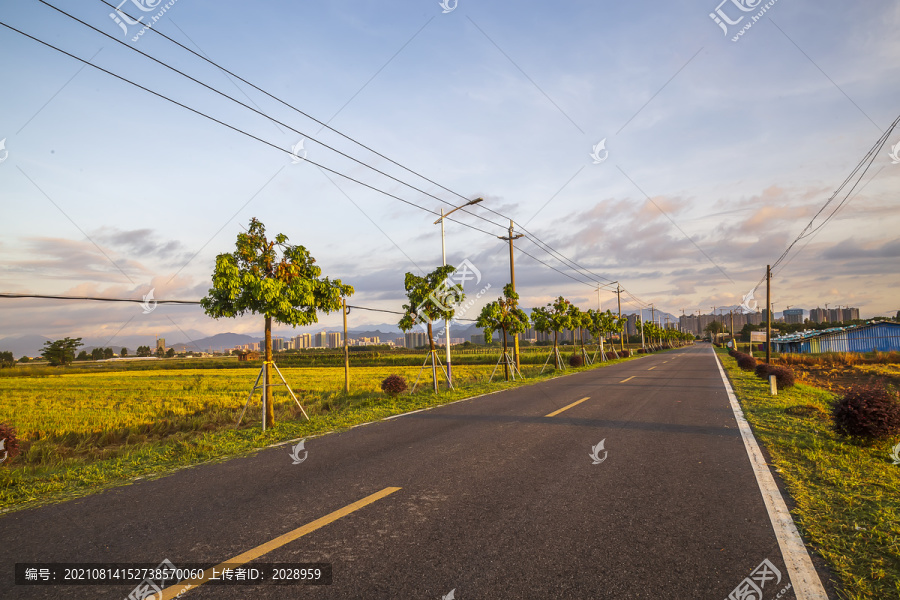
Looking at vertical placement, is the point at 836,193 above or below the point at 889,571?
above

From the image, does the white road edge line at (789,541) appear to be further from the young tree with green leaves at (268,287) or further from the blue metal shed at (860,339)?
the blue metal shed at (860,339)

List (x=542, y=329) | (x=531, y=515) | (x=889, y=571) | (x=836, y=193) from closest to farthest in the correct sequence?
(x=889, y=571) < (x=531, y=515) < (x=836, y=193) < (x=542, y=329)

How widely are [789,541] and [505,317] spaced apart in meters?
19.2

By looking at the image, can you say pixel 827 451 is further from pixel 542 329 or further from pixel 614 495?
pixel 542 329

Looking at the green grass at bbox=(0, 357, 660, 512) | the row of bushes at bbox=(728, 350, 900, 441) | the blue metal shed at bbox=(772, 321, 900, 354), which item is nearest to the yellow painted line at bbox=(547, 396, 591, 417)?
the green grass at bbox=(0, 357, 660, 512)

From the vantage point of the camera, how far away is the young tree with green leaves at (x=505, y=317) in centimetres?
2231

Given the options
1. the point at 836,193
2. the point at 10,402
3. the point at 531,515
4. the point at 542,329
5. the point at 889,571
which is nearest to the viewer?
the point at 889,571

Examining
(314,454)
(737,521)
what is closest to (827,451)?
(737,521)

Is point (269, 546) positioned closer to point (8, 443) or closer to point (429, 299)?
point (8, 443)

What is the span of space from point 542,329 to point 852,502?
27.8 meters

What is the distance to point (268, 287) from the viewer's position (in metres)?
9.76

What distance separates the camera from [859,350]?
1897 inches

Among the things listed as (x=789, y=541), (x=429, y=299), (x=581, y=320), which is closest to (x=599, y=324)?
(x=581, y=320)

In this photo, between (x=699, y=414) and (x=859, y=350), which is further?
(x=859, y=350)
